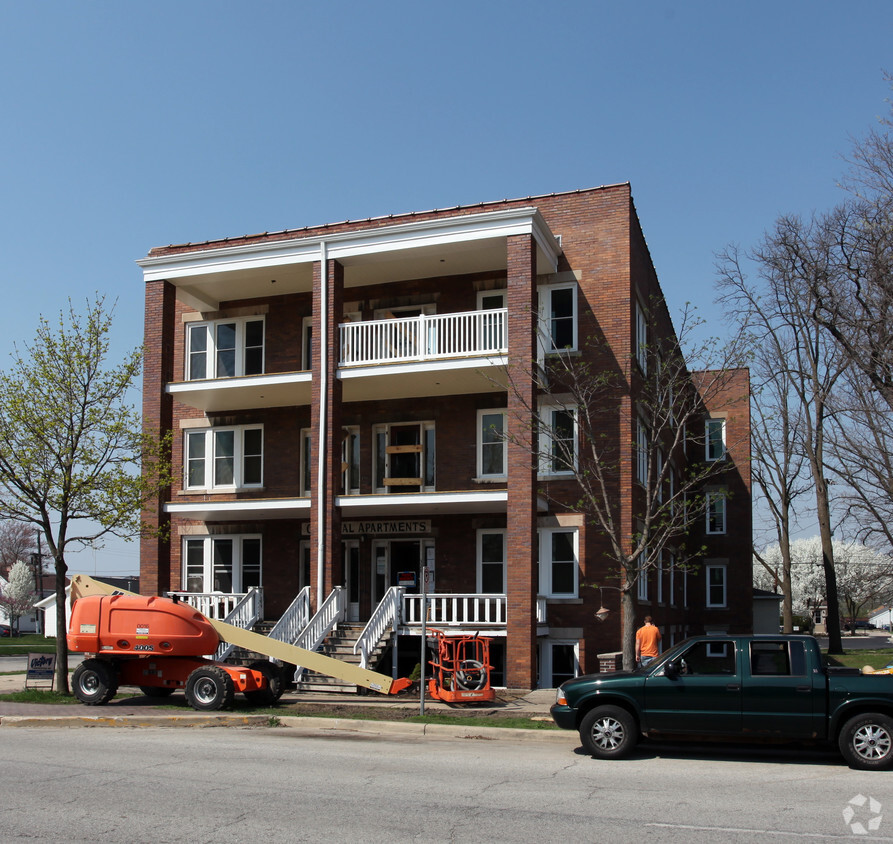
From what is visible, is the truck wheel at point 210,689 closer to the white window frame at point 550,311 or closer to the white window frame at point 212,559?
the white window frame at point 212,559

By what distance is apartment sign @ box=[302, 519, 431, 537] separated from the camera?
2525cm

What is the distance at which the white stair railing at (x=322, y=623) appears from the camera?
70.7 ft

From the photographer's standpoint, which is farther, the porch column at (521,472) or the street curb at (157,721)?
the porch column at (521,472)

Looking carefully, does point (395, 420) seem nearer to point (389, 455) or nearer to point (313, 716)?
point (389, 455)

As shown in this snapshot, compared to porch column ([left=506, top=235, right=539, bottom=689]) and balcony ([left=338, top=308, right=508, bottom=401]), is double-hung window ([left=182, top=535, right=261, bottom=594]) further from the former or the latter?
porch column ([left=506, top=235, right=539, bottom=689])

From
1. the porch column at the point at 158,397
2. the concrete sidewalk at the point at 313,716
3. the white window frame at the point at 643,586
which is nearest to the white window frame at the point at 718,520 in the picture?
the white window frame at the point at 643,586

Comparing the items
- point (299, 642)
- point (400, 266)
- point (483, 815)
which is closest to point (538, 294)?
point (400, 266)

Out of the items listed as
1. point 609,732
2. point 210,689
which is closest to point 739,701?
point 609,732

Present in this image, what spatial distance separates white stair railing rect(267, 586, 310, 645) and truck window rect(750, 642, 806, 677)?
1172 cm

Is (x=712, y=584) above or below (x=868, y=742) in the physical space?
above

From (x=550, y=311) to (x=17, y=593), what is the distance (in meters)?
66.8

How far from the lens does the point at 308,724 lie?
16609 millimetres

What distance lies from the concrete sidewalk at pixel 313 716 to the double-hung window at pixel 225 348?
1045 centimetres

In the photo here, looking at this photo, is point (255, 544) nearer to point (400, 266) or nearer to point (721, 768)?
point (400, 266)
